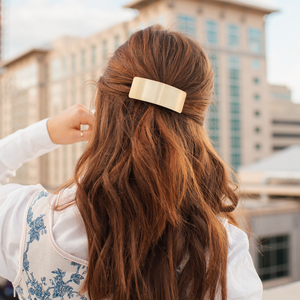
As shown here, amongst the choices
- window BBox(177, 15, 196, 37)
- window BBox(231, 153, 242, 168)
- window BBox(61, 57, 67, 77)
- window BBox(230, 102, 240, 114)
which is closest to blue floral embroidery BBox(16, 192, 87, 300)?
window BBox(177, 15, 196, 37)

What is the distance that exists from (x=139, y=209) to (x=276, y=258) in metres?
13.0

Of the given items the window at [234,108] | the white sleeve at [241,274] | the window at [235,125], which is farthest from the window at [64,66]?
the white sleeve at [241,274]

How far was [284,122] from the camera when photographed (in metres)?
43.1

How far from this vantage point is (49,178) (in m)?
31.4

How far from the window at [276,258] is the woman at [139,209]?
39.5 ft

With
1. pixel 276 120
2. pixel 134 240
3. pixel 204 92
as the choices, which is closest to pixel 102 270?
pixel 134 240

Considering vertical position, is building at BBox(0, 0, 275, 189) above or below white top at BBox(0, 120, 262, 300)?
above

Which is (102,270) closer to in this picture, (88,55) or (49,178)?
(88,55)

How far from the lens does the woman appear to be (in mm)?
640

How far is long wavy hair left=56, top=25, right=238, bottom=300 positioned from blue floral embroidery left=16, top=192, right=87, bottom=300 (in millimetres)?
27

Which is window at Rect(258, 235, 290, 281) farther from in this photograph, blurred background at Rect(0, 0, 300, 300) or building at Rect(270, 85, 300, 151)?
building at Rect(270, 85, 300, 151)

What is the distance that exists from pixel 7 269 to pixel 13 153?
0.35 meters

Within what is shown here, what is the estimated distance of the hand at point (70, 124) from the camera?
2.82ft

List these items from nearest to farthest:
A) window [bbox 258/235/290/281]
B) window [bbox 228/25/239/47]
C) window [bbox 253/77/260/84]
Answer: window [bbox 258/235/290/281]
window [bbox 228/25/239/47]
window [bbox 253/77/260/84]
